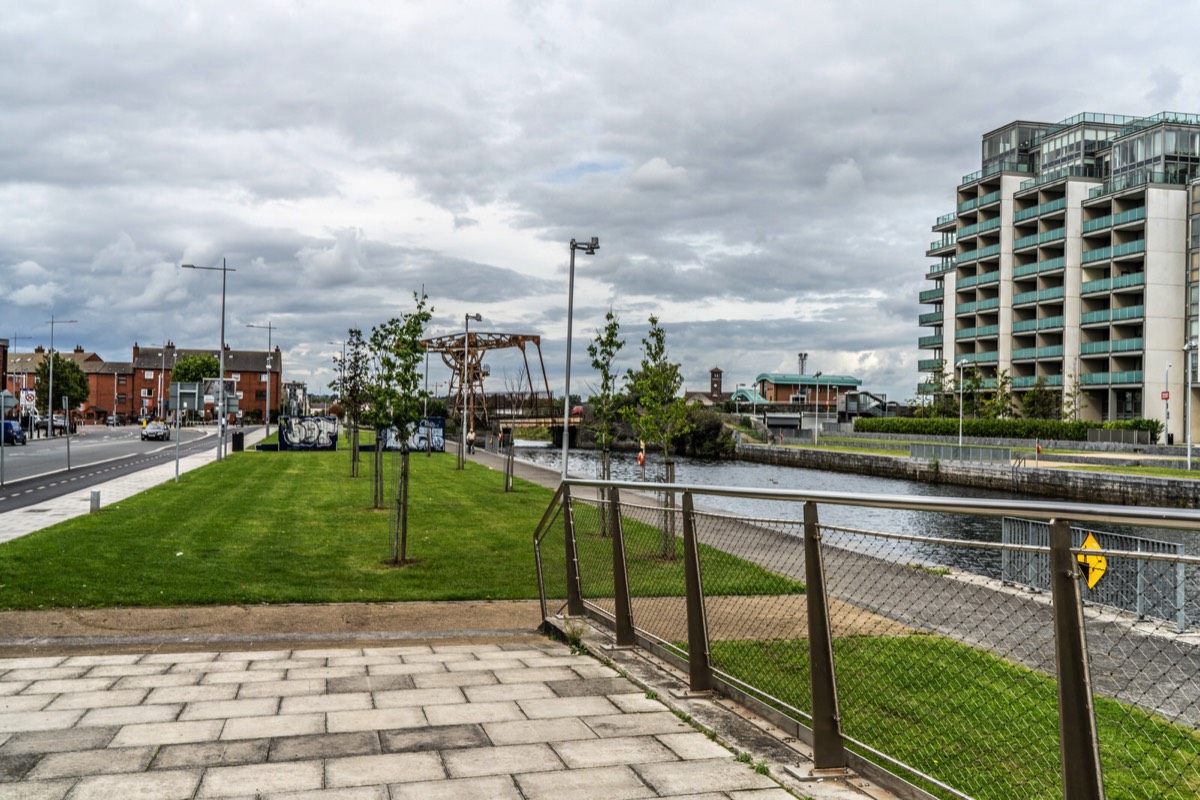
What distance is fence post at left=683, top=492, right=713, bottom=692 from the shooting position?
6297 millimetres

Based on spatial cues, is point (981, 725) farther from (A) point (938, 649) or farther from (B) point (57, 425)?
(B) point (57, 425)

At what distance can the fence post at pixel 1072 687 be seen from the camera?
3.29 metres

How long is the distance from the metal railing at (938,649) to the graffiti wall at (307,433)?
1866 inches

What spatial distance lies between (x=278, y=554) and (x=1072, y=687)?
13.2 m

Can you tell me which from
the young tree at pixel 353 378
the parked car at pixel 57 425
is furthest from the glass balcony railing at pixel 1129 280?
the parked car at pixel 57 425

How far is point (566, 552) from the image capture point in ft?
31.4

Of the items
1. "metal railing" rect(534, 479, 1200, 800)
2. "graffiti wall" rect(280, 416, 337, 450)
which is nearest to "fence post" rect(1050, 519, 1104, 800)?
"metal railing" rect(534, 479, 1200, 800)

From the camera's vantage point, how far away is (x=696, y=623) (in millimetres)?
6352

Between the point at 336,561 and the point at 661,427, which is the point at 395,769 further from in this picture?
the point at 661,427

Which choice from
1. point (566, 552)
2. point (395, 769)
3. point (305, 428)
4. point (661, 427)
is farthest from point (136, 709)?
point (305, 428)

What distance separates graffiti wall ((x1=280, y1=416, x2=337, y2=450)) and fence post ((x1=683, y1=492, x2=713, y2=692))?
47893 millimetres

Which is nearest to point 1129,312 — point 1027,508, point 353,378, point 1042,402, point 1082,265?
point 1082,265

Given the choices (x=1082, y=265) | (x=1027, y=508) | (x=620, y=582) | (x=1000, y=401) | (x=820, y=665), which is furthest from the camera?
(x=1000, y=401)

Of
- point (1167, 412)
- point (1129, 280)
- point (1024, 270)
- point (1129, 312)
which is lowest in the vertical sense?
point (1167, 412)
